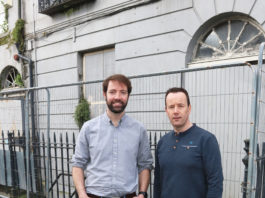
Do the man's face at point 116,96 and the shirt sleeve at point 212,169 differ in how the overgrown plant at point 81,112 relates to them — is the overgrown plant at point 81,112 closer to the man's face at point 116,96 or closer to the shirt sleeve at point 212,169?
the man's face at point 116,96

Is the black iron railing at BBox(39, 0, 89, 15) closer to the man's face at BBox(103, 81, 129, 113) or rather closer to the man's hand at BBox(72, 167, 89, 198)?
the man's face at BBox(103, 81, 129, 113)

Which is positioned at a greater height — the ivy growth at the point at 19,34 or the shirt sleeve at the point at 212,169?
the ivy growth at the point at 19,34

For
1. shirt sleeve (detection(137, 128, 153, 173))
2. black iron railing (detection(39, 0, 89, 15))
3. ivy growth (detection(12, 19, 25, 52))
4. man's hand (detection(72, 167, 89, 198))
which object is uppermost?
black iron railing (detection(39, 0, 89, 15))

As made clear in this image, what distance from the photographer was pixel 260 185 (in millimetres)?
2787

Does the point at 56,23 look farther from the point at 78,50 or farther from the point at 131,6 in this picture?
the point at 131,6

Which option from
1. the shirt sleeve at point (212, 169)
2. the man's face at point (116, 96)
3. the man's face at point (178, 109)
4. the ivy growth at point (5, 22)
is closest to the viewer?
the shirt sleeve at point (212, 169)

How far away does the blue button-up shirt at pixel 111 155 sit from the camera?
2025 millimetres

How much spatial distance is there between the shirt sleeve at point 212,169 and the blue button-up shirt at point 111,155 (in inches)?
24.4

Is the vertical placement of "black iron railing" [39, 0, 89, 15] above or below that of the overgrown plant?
above

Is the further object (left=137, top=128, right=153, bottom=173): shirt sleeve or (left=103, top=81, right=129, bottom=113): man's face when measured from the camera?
(left=137, top=128, right=153, bottom=173): shirt sleeve

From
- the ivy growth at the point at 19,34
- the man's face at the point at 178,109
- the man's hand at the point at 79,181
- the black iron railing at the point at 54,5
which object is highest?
the black iron railing at the point at 54,5

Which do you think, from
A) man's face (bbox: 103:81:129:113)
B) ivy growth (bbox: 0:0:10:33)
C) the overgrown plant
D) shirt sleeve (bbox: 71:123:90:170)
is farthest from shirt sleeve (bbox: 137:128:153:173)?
ivy growth (bbox: 0:0:10:33)

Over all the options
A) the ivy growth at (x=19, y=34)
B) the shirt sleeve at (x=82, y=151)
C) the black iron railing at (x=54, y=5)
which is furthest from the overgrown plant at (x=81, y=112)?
the ivy growth at (x=19, y=34)

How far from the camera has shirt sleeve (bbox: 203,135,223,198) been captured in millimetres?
1724
